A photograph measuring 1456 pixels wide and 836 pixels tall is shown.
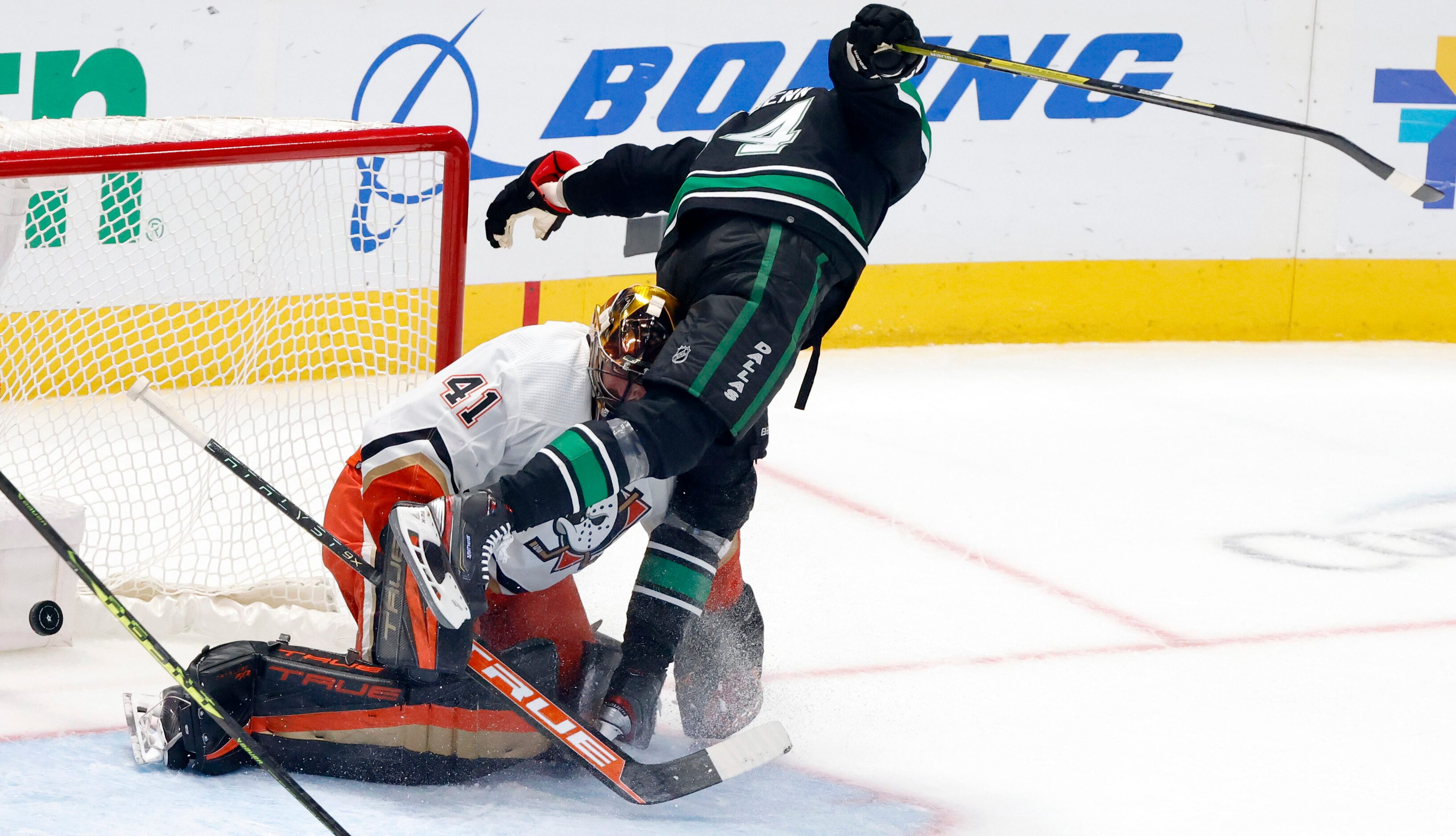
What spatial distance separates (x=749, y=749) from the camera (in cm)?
204

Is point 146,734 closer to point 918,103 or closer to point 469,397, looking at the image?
point 469,397

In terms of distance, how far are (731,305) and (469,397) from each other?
0.35 meters

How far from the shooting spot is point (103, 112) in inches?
149

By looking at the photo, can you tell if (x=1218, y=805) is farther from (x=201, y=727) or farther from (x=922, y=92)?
(x=922, y=92)

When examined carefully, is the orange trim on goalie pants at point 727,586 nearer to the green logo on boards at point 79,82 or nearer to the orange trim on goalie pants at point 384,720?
the orange trim on goalie pants at point 384,720

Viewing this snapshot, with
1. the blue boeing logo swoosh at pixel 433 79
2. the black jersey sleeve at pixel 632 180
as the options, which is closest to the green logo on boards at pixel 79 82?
the blue boeing logo swoosh at pixel 433 79

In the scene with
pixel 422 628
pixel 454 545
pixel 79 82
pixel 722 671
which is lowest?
pixel 722 671

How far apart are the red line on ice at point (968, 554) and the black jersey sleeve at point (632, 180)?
3.68 feet

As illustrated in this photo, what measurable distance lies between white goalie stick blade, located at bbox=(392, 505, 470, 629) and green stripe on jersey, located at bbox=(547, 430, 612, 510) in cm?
17

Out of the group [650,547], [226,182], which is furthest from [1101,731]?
[226,182]

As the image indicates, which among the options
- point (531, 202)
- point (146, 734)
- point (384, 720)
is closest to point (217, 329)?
point (531, 202)

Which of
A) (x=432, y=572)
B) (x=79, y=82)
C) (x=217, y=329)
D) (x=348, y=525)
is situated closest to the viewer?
(x=432, y=572)

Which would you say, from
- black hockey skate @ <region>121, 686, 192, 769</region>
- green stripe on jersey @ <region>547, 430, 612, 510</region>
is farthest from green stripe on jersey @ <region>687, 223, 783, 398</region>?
black hockey skate @ <region>121, 686, 192, 769</region>

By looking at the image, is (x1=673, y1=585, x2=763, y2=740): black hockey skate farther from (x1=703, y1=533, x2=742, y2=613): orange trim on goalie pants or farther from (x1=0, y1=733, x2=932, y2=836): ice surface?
(x1=0, y1=733, x2=932, y2=836): ice surface
